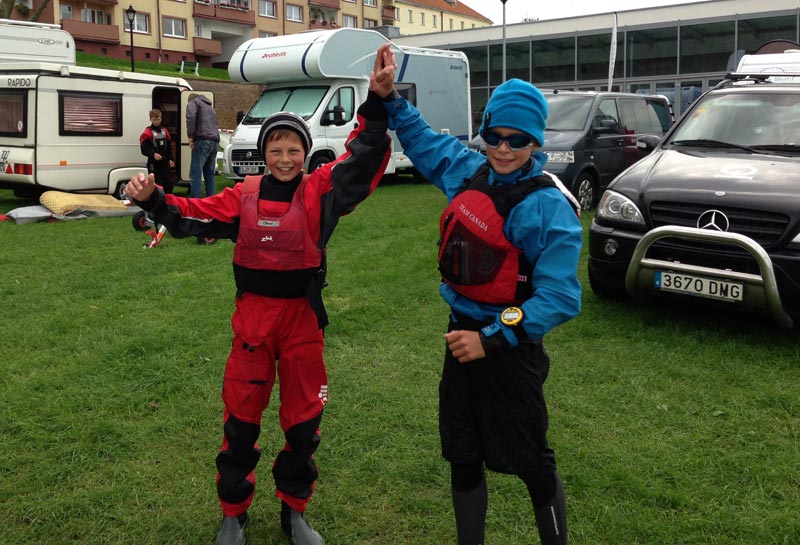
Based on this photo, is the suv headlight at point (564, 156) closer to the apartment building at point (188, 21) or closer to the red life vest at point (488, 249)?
the red life vest at point (488, 249)

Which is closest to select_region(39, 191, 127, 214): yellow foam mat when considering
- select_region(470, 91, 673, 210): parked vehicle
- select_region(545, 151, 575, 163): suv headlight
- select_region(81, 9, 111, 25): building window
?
select_region(470, 91, 673, 210): parked vehicle

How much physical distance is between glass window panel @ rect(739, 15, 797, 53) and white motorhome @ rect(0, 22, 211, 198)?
75.3 ft

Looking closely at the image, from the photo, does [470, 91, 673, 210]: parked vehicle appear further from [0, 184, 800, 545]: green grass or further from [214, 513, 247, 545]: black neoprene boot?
[214, 513, 247, 545]: black neoprene boot

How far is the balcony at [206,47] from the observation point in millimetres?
54175

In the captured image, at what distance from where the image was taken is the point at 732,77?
771 centimetres

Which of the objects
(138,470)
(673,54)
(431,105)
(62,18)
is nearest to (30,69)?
(431,105)

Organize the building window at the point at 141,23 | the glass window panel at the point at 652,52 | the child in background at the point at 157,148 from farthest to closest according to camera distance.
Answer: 1. the building window at the point at 141,23
2. the glass window panel at the point at 652,52
3. the child in background at the point at 157,148

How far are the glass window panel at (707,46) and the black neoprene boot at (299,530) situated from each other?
1191 inches

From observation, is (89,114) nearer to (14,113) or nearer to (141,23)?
(14,113)

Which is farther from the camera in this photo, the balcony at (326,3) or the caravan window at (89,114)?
the balcony at (326,3)

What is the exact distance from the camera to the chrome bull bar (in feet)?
16.7

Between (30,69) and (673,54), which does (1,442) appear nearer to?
(30,69)

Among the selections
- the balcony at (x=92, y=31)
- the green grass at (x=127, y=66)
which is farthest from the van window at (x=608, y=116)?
the balcony at (x=92, y=31)

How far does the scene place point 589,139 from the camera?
1175 centimetres
